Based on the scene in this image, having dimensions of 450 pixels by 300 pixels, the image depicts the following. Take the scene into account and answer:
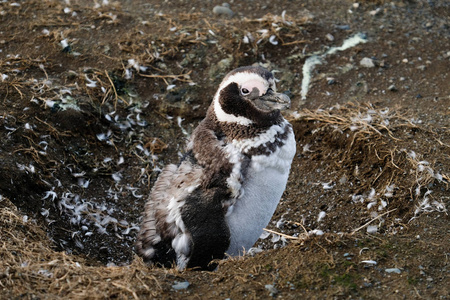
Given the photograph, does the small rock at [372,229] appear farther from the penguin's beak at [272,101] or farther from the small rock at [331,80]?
the small rock at [331,80]

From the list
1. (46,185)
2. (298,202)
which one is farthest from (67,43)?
(298,202)

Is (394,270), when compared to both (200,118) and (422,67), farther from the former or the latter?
(422,67)

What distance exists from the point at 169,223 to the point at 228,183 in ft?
1.96

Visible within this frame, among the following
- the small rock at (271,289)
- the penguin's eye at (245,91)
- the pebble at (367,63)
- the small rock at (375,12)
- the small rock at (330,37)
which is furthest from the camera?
the small rock at (375,12)

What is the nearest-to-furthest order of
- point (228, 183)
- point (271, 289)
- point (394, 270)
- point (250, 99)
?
point (271, 289), point (394, 270), point (228, 183), point (250, 99)

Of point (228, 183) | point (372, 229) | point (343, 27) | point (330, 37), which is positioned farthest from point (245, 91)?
point (343, 27)

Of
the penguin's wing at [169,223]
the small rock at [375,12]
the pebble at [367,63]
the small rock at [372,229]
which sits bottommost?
the small rock at [372,229]

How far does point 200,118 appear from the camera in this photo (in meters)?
7.29

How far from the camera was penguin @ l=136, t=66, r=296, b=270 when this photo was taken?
4727 mm

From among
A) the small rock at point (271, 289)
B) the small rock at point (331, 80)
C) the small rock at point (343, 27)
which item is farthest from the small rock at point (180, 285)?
the small rock at point (343, 27)

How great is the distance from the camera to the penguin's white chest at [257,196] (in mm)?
4801

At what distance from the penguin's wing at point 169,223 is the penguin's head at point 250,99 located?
570 millimetres

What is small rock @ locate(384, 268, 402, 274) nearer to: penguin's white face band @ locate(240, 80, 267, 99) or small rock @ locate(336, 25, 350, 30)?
penguin's white face band @ locate(240, 80, 267, 99)

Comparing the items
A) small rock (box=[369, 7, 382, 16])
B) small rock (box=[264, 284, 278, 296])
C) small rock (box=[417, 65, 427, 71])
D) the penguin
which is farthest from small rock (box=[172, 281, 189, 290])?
small rock (box=[369, 7, 382, 16])
